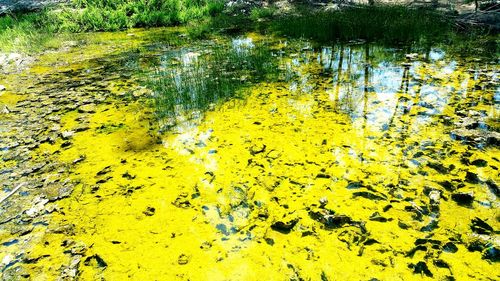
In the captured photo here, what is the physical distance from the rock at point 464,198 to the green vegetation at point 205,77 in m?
3.24

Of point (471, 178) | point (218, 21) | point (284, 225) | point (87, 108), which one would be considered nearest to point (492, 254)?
point (471, 178)

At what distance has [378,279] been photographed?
2.10 m

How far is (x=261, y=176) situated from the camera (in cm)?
316

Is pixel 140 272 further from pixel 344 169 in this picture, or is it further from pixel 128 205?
pixel 344 169

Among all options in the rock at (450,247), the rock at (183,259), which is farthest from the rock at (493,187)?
the rock at (183,259)

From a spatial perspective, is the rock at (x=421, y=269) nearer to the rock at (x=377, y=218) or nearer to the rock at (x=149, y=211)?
the rock at (x=377, y=218)

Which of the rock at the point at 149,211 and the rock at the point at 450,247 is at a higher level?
the rock at the point at 149,211

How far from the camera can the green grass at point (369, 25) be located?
301 inches

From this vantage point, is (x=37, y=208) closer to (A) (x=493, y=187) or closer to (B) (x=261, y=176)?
(B) (x=261, y=176)

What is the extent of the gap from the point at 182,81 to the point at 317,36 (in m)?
4.16

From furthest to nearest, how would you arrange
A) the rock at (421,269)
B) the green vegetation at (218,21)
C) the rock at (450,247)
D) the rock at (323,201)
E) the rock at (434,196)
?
the green vegetation at (218,21) → the rock at (323,201) → the rock at (434,196) → the rock at (450,247) → the rock at (421,269)

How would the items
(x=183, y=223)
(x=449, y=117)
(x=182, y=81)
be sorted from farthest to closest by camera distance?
(x=182, y=81)
(x=449, y=117)
(x=183, y=223)

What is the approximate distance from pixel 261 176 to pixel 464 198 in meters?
1.75

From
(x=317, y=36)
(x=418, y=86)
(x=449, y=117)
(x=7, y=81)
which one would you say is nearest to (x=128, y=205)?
(x=449, y=117)
